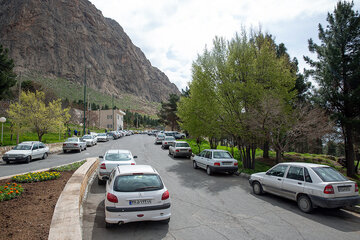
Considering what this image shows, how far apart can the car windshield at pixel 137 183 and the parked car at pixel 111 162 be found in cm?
416

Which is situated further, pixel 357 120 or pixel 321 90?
pixel 321 90

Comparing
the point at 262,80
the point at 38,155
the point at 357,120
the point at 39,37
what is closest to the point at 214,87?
the point at 262,80

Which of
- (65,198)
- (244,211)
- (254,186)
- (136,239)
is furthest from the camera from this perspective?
(254,186)

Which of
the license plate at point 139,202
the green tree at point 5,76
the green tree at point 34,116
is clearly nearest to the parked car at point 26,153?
the green tree at point 34,116

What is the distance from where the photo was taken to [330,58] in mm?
15875

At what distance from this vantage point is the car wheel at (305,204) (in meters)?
6.74

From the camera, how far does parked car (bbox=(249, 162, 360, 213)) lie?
21.1 ft

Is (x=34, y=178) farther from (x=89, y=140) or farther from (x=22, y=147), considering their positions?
(x=89, y=140)

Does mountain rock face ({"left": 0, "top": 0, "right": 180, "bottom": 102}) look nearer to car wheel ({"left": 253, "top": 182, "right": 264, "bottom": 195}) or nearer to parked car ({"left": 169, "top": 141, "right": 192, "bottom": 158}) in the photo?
parked car ({"left": 169, "top": 141, "right": 192, "bottom": 158})

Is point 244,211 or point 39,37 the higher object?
point 39,37

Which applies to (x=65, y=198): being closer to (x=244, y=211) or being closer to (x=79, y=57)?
(x=244, y=211)

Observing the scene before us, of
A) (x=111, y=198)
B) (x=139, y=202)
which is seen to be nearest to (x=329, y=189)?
(x=139, y=202)

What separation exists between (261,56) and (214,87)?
3713 mm

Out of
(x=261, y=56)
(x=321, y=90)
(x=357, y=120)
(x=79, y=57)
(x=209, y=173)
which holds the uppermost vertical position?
(x=79, y=57)
